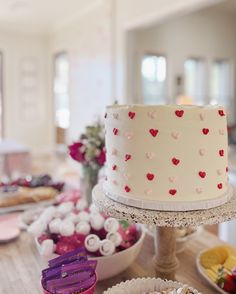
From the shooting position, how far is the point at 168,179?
86cm

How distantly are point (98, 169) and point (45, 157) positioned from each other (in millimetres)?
5943


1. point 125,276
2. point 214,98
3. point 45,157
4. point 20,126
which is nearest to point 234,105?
point 214,98

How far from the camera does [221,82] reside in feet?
22.5

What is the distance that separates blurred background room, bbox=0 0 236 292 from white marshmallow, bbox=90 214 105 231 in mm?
Result: 2528

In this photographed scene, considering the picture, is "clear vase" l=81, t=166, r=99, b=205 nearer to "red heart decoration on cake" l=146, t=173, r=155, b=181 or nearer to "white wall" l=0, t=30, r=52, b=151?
"red heart decoration on cake" l=146, t=173, r=155, b=181

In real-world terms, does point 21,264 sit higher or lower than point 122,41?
lower

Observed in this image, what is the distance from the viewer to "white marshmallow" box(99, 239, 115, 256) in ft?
3.52

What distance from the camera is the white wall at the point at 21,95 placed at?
7.02 m

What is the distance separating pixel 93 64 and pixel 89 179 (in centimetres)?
415

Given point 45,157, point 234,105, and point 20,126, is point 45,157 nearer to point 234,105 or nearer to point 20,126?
point 20,126

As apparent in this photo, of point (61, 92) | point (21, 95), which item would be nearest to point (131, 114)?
point (61, 92)

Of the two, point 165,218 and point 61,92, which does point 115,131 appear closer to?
point 165,218

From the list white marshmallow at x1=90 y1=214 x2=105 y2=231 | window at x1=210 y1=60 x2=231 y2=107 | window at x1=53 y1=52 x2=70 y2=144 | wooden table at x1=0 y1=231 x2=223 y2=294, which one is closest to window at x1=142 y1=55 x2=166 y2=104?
window at x1=210 y1=60 x2=231 y2=107

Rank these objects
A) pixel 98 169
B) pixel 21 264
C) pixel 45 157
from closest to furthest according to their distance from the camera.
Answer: pixel 21 264 → pixel 98 169 → pixel 45 157
